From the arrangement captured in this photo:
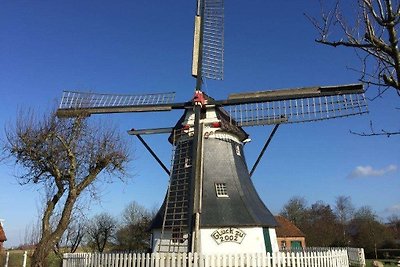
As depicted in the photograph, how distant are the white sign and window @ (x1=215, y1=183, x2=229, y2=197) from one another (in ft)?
5.54

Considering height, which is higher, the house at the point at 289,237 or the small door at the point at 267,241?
the house at the point at 289,237

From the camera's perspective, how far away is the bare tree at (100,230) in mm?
43931

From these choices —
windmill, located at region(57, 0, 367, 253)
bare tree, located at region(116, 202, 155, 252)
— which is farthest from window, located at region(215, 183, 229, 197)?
bare tree, located at region(116, 202, 155, 252)

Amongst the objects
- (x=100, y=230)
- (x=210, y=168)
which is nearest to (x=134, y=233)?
(x=100, y=230)

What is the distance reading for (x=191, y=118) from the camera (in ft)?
60.6

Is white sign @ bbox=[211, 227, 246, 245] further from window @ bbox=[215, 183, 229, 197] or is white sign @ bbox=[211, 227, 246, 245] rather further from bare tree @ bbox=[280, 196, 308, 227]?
bare tree @ bbox=[280, 196, 308, 227]

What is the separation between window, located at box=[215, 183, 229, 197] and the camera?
56.2 ft

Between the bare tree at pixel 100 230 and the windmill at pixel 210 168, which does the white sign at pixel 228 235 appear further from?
the bare tree at pixel 100 230

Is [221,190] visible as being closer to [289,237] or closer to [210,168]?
[210,168]

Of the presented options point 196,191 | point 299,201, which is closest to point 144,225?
point 196,191

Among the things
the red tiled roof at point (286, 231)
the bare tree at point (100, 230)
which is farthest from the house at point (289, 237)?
the bare tree at point (100, 230)

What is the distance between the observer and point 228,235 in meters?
15.9

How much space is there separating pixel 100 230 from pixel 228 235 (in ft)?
104

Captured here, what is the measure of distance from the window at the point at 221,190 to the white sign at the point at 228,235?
169cm
